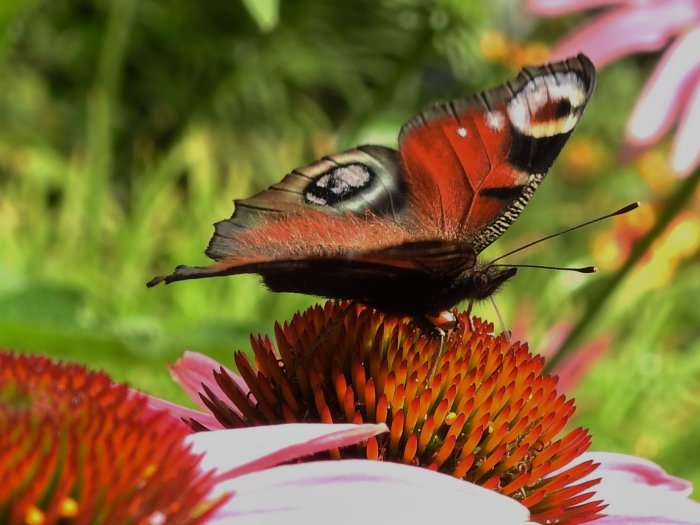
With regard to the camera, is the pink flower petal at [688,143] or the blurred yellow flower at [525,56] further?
the blurred yellow flower at [525,56]

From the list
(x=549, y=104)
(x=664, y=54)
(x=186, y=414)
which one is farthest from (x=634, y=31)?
(x=186, y=414)

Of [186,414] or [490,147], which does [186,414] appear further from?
[490,147]

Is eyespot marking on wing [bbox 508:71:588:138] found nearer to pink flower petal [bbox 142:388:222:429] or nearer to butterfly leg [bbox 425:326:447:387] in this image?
butterfly leg [bbox 425:326:447:387]

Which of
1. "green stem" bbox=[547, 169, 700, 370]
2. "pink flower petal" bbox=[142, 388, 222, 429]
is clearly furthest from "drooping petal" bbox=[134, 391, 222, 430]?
"green stem" bbox=[547, 169, 700, 370]

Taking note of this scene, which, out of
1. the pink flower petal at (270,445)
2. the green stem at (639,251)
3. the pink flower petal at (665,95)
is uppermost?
the pink flower petal at (665,95)

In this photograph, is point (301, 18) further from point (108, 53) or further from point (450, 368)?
point (450, 368)

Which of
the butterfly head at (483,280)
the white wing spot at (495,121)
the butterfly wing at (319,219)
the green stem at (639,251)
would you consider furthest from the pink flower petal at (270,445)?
the green stem at (639,251)

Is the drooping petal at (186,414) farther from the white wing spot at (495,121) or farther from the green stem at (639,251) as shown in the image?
the green stem at (639,251)
